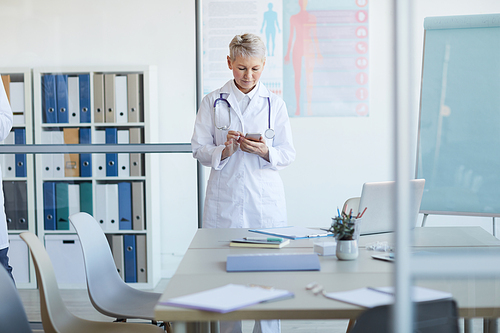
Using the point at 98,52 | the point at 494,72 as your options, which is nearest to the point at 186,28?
the point at 98,52

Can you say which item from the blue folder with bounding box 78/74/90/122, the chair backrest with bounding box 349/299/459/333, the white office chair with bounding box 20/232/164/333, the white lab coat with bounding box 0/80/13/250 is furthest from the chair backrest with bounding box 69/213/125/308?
the blue folder with bounding box 78/74/90/122

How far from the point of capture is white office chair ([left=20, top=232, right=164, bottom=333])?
1.54 metres

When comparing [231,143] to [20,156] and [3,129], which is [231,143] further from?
[20,156]

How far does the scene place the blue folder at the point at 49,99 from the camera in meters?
3.52

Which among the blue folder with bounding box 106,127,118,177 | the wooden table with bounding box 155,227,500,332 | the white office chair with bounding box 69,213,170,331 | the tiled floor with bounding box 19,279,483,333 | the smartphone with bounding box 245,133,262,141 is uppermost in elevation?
the smartphone with bounding box 245,133,262,141

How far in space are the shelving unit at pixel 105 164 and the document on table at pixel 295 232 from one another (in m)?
1.69

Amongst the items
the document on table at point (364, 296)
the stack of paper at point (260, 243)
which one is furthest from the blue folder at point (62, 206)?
the document on table at point (364, 296)

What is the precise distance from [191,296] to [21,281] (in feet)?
9.61

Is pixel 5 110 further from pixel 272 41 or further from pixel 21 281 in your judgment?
pixel 272 41

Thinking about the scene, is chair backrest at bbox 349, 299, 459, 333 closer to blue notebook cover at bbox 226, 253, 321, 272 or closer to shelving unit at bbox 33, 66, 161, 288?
blue notebook cover at bbox 226, 253, 321, 272

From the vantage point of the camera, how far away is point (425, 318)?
69 centimetres

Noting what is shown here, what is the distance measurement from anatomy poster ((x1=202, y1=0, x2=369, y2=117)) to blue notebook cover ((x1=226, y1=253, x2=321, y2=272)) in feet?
7.79

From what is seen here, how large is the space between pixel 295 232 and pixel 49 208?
2304 mm

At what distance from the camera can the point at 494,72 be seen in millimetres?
1431
